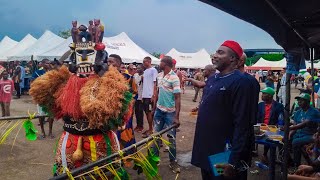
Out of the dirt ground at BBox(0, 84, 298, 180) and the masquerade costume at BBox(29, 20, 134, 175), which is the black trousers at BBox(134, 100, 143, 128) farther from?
the masquerade costume at BBox(29, 20, 134, 175)

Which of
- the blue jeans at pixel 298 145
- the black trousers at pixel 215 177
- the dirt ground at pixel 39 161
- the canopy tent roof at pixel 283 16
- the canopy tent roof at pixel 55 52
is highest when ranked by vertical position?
the canopy tent roof at pixel 55 52

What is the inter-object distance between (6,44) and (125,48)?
46.5ft

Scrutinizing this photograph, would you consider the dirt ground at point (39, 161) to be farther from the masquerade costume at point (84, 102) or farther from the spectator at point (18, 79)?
the spectator at point (18, 79)

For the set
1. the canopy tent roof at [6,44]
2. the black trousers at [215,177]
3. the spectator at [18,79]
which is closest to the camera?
the black trousers at [215,177]

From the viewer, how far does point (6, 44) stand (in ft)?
86.0

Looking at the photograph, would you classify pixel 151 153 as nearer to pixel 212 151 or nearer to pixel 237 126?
pixel 212 151

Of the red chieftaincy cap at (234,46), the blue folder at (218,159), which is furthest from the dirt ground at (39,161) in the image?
the red chieftaincy cap at (234,46)

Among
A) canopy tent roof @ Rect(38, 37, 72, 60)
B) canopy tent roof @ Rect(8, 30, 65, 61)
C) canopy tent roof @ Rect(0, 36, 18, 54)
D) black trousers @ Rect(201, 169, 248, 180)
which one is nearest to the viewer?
black trousers @ Rect(201, 169, 248, 180)

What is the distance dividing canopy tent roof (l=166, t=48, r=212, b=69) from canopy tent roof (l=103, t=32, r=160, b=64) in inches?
370

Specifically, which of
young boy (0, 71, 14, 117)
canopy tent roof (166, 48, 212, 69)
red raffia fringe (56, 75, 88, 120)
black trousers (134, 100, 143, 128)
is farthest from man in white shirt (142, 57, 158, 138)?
canopy tent roof (166, 48, 212, 69)

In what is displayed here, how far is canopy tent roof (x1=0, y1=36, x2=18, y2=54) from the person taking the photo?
83.2 ft

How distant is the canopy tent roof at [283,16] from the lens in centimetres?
303

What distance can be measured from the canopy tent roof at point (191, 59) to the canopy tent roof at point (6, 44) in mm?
13628

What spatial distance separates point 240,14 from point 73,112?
2067 millimetres
